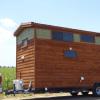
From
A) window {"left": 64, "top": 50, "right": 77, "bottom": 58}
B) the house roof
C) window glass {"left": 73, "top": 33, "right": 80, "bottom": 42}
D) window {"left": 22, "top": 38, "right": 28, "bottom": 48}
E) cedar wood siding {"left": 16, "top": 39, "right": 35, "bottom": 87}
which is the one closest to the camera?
the house roof

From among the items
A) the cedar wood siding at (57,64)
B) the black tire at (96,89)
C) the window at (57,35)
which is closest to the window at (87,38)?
the cedar wood siding at (57,64)

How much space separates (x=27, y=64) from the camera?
76.4ft

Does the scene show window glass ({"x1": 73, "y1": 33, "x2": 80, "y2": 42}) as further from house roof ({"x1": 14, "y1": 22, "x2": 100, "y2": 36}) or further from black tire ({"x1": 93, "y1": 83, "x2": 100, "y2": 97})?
black tire ({"x1": 93, "y1": 83, "x2": 100, "y2": 97})

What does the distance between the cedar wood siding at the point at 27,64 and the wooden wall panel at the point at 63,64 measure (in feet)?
1.31

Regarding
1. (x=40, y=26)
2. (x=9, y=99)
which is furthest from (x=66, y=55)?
(x=9, y=99)

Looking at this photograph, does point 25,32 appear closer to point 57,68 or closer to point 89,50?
point 57,68

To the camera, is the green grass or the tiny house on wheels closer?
the tiny house on wheels

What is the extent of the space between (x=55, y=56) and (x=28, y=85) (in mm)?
2781

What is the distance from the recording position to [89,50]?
82.3 feet

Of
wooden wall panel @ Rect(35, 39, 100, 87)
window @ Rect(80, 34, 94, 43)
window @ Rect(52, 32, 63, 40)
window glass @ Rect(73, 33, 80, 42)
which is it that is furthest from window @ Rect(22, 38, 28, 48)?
window @ Rect(80, 34, 94, 43)

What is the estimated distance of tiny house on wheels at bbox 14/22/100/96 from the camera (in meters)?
22.4

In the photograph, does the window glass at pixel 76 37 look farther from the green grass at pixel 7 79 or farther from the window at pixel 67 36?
the green grass at pixel 7 79

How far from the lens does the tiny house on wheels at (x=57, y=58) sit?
73.4ft

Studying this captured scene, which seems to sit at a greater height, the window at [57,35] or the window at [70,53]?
the window at [57,35]
